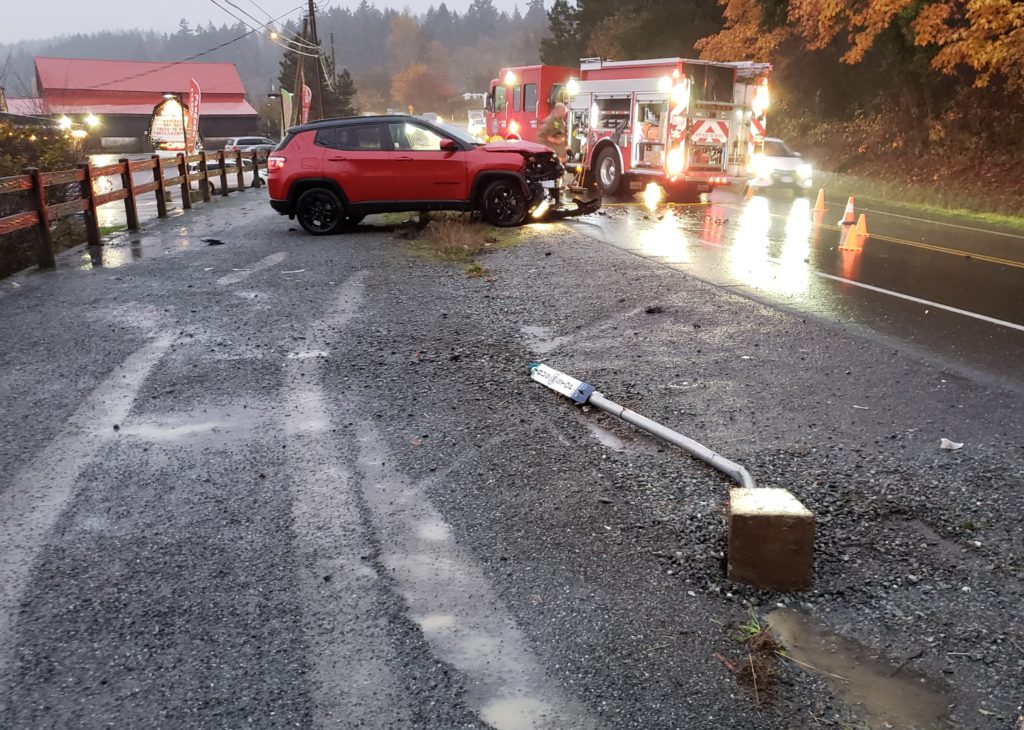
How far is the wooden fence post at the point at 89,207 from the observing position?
1256 cm

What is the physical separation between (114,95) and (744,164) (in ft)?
225

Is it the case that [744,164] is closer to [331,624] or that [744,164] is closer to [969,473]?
[969,473]

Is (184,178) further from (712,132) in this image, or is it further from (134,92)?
(134,92)

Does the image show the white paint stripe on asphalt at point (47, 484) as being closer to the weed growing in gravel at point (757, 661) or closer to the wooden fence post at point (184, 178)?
the weed growing in gravel at point (757, 661)

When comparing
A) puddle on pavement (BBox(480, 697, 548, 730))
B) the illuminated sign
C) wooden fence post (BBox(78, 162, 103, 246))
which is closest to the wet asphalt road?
puddle on pavement (BBox(480, 697, 548, 730))

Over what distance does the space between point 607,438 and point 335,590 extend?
2.14 m

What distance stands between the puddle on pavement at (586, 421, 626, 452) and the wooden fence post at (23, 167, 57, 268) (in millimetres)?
8805

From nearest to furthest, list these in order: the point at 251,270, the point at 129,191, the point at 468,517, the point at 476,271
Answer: the point at 468,517
the point at 476,271
the point at 251,270
the point at 129,191

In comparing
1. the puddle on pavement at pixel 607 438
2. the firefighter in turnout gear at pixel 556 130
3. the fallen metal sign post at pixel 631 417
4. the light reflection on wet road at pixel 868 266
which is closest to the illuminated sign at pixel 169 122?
the firefighter in turnout gear at pixel 556 130

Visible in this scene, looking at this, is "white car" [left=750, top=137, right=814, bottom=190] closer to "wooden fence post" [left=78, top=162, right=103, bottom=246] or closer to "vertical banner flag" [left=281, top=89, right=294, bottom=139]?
"wooden fence post" [left=78, top=162, right=103, bottom=246]

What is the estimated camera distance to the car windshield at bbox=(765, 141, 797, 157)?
22047mm

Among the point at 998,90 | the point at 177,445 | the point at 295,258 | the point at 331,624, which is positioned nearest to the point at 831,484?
the point at 331,624

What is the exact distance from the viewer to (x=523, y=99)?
2514 cm

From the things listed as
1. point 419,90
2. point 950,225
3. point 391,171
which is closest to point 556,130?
point 391,171
